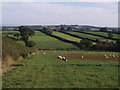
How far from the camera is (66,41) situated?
79.6 meters

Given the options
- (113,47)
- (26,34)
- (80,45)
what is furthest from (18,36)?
(113,47)

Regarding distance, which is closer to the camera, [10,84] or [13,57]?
[10,84]

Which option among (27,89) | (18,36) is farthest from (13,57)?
(18,36)

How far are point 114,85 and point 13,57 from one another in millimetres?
14430

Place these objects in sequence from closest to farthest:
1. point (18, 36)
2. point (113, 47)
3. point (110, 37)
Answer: point (113, 47), point (18, 36), point (110, 37)

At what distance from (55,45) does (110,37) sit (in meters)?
26.7

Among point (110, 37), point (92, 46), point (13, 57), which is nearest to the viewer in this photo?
point (13, 57)

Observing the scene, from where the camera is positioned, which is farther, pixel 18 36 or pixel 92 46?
pixel 18 36

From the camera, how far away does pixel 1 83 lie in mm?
12023

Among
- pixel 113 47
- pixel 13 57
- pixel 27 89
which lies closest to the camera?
pixel 27 89

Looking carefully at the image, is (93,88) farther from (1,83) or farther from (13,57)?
(13,57)

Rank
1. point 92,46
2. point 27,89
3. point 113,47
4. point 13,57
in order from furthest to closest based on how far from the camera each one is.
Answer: point 92,46
point 113,47
point 13,57
point 27,89

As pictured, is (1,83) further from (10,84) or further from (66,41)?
(66,41)

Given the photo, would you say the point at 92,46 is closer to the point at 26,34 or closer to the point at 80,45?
the point at 80,45
